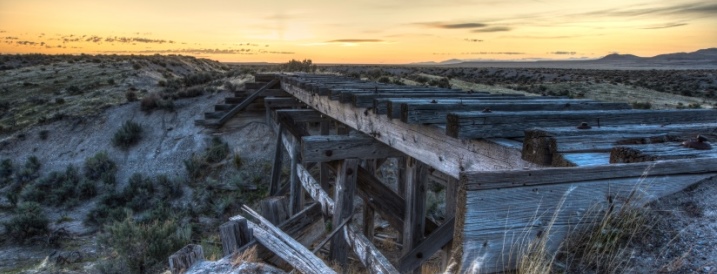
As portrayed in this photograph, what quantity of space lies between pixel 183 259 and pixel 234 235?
2.31 feet

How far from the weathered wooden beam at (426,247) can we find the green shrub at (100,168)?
10960 millimetres

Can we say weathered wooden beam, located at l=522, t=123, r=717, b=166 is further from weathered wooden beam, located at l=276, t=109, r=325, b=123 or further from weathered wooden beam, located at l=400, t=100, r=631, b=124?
weathered wooden beam, located at l=276, t=109, r=325, b=123

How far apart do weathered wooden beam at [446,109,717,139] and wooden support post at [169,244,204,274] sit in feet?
6.09

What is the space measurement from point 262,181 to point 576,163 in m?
10.8

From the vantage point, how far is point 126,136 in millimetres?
15023

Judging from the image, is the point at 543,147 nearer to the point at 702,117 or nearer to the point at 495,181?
the point at 495,181

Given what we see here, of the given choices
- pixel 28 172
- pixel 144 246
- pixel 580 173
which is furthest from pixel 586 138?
pixel 28 172

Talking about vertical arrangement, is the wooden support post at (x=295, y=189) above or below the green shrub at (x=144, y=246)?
above

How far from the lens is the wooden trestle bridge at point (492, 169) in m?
1.61

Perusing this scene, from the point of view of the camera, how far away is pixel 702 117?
2963 mm

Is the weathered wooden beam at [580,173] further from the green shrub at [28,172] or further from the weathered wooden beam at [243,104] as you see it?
the green shrub at [28,172]

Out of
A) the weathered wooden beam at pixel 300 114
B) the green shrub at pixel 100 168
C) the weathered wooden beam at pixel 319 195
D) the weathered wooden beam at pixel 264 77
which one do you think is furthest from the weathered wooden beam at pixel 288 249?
the green shrub at pixel 100 168

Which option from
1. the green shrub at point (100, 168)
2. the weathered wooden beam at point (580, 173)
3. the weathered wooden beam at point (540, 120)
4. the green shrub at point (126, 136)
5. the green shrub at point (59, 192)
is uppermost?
the weathered wooden beam at point (540, 120)

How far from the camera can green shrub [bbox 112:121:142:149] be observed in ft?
49.4
